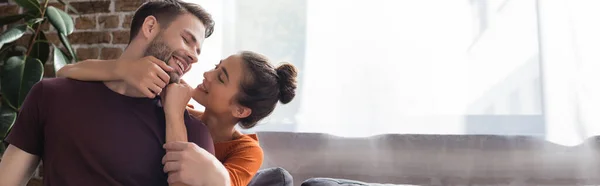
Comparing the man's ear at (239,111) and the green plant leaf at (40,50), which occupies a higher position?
the green plant leaf at (40,50)

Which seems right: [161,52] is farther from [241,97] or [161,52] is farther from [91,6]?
[91,6]

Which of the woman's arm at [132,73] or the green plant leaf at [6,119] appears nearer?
the woman's arm at [132,73]

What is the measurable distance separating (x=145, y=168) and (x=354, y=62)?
127 cm

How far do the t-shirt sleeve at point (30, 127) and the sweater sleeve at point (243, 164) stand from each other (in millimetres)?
494

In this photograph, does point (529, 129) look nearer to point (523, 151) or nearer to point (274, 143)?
point (523, 151)

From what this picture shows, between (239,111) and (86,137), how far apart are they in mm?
536

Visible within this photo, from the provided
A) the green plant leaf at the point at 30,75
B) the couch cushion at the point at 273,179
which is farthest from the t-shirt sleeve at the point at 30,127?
the green plant leaf at the point at 30,75

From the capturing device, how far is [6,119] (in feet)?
7.06

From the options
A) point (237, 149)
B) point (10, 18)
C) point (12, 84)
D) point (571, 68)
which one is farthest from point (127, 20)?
point (571, 68)

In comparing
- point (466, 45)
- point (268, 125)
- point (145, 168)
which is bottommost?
point (268, 125)

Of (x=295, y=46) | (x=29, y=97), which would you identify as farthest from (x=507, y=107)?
(x=29, y=97)

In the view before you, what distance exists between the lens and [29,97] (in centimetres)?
117

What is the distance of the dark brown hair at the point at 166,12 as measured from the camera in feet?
4.41

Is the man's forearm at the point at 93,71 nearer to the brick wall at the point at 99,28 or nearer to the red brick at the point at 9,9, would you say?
the brick wall at the point at 99,28
